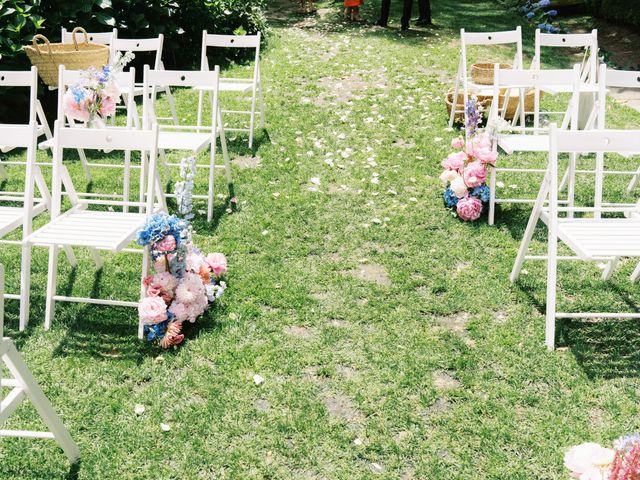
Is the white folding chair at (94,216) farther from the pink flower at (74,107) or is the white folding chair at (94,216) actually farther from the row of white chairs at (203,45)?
the row of white chairs at (203,45)

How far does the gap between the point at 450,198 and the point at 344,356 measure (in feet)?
7.09

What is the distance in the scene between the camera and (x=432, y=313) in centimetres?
375

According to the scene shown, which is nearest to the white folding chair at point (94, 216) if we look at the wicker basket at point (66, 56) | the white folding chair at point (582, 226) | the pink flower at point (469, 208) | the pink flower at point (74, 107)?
the pink flower at point (74, 107)

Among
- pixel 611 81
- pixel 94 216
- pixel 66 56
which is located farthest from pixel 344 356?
pixel 66 56

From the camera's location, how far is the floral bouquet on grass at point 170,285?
3373 millimetres

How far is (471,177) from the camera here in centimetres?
488

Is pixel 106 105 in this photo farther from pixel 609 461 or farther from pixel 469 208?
pixel 609 461

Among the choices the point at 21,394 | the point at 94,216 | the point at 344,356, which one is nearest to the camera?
the point at 21,394

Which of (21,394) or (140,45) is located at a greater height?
(140,45)

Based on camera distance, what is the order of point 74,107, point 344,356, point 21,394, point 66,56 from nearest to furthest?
1. point 21,394
2. point 344,356
3. point 74,107
4. point 66,56

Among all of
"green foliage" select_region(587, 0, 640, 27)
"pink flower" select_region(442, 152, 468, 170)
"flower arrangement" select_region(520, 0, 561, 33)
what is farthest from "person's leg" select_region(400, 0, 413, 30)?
"pink flower" select_region(442, 152, 468, 170)

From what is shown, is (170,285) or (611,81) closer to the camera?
(170,285)

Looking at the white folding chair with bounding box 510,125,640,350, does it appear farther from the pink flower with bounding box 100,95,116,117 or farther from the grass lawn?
the pink flower with bounding box 100,95,116,117

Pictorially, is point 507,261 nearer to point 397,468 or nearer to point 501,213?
point 501,213
